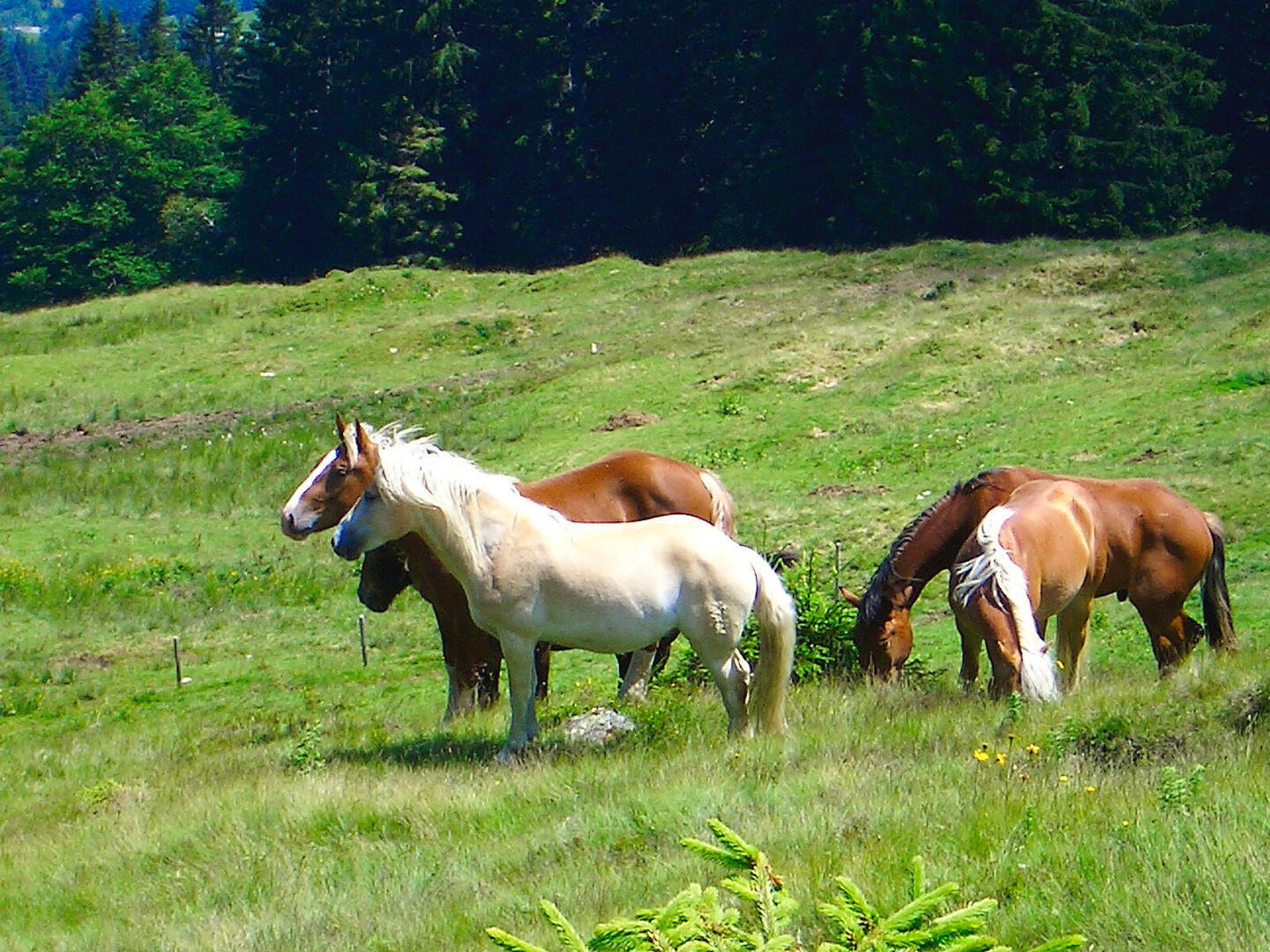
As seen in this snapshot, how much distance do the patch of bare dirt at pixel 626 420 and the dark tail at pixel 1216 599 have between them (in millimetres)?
18618

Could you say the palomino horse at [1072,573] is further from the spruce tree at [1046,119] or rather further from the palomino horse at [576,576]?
the spruce tree at [1046,119]

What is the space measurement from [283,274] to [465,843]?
62.8 metres

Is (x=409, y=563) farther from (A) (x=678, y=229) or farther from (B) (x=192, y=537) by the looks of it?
(A) (x=678, y=229)

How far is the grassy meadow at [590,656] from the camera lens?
6.52 m

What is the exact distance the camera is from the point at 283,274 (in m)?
67.8

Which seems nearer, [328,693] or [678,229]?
[328,693]

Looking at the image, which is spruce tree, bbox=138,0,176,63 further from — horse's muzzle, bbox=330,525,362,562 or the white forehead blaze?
horse's muzzle, bbox=330,525,362,562

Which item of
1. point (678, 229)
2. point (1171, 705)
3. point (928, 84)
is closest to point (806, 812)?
point (1171, 705)

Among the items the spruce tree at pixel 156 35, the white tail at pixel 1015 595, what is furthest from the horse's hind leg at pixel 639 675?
the spruce tree at pixel 156 35

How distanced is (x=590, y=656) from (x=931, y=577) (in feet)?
23.0

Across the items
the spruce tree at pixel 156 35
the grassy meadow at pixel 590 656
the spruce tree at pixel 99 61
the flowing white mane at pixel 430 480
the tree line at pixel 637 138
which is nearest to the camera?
the grassy meadow at pixel 590 656

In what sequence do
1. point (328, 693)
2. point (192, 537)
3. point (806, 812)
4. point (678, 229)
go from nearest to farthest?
point (806, 812)
point (328, 693)
point (192, 537)
point (678, 229)

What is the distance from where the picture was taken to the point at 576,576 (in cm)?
978

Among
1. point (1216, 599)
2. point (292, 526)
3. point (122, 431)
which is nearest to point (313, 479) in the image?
point (292, 526)
